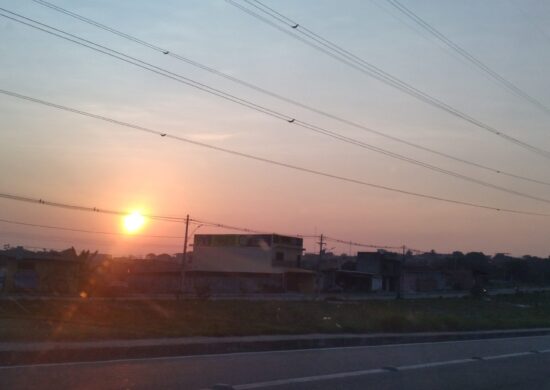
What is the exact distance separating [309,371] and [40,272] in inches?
2052

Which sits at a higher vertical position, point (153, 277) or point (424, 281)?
point (424, 281)

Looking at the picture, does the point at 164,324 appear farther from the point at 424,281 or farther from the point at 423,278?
the point at 423,278

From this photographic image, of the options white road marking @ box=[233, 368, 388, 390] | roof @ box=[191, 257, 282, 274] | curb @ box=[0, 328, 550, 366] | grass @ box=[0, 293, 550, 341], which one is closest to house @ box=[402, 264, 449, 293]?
roof @ box=[191, 257, 282, 274]

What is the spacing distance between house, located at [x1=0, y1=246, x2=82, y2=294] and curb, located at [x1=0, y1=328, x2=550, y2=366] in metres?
40.4

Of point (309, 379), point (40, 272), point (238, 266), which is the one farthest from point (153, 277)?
point (309, 379)

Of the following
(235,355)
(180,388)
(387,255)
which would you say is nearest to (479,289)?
(387,255)

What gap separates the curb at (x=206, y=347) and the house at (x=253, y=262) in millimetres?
62078

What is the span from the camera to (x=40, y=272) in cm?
6275

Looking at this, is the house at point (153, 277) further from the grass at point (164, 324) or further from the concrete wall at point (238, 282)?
the grass at point (164, 324)

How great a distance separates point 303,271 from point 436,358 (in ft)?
264

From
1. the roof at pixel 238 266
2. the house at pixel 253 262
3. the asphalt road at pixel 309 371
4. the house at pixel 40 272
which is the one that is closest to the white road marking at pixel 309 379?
the asphalt road at pixel 309 371

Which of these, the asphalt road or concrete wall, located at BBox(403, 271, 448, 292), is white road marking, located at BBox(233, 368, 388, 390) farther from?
concrete wall, located at BBox(403, 271, 448, 292)

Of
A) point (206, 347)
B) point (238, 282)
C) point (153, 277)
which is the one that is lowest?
point (206, 347)

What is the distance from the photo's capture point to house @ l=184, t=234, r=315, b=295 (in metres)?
93.4
